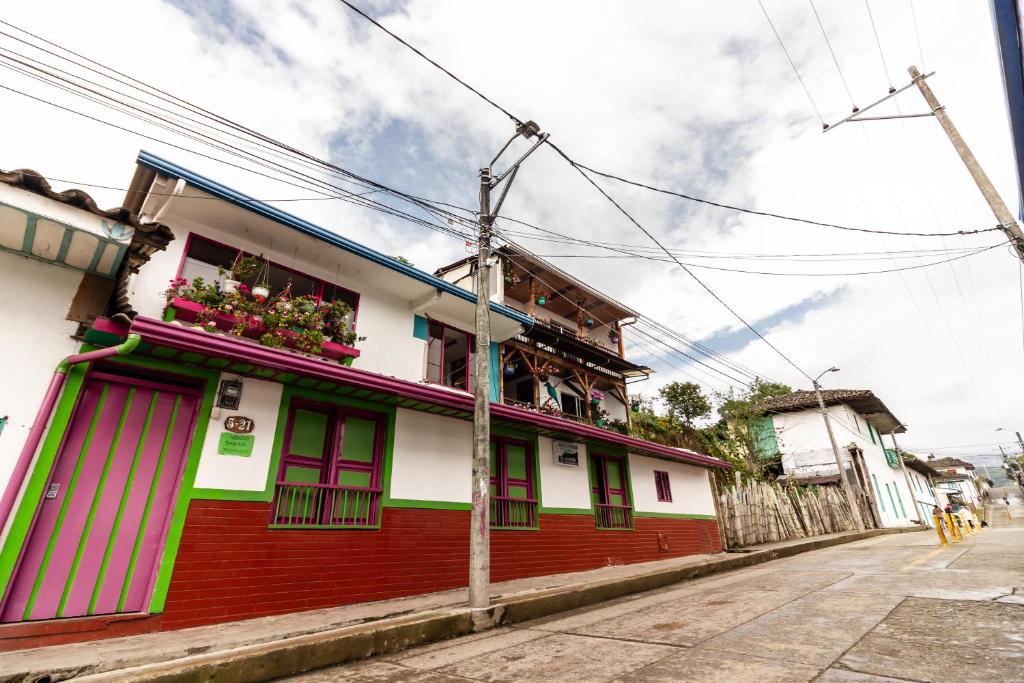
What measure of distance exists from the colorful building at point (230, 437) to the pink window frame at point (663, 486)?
4095mm

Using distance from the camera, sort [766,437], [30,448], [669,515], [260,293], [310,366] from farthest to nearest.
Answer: [766,437] → [669,515] → [260,293] → [310,366] → [30,448]

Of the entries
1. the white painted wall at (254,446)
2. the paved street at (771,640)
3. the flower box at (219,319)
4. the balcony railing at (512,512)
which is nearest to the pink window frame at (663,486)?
the balcony railing at (512,512)

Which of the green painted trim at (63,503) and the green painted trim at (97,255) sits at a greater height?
the green painted trim at (97,255)

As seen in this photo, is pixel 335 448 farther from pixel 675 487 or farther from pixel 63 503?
pixel 675 487

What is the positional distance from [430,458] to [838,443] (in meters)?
26.3

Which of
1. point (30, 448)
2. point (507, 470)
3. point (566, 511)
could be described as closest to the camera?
point (30, 448)

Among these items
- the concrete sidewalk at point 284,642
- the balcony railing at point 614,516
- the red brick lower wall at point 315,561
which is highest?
the balcony railing at point 614,516

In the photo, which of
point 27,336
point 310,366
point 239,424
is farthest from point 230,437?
point 27,336

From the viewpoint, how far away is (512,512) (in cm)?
966

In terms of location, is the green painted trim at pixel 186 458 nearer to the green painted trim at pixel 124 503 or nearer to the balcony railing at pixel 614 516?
the green painted trim at pixel 124 503

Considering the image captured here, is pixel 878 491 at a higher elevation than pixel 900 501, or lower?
higher

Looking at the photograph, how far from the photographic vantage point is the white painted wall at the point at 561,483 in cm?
1047

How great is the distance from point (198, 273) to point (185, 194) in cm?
126

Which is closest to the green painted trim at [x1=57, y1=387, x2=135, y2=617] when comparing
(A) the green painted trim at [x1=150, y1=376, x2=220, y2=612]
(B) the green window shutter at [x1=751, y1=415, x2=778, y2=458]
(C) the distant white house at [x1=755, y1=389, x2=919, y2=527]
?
(A) the green painted trim at [x1=150, y1=376, x2=220, y2=612]
